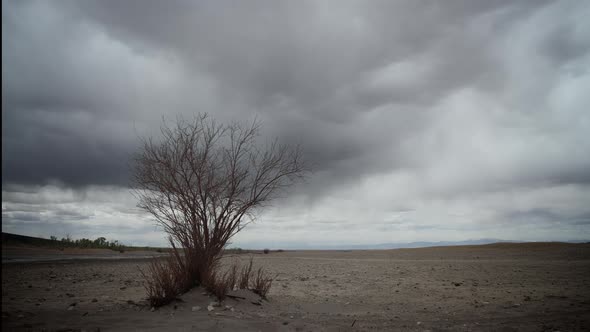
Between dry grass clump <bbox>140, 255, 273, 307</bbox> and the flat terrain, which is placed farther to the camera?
dry grass clump <bbox>140, 255, 273, 307</bbox>

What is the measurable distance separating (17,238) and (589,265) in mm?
46989

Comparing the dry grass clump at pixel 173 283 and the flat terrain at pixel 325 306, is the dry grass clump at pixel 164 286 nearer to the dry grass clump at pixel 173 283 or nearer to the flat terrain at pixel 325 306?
the dry grass clump at pixel 173 283

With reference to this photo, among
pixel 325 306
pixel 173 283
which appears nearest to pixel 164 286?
pixel 173 283

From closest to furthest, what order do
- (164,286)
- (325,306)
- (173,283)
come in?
1. (164,286)
2. (173,283)
3. (325,306)

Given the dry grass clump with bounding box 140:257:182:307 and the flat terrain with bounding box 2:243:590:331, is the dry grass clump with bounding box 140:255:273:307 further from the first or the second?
the flat terrain with bounding box 2:243:590:331

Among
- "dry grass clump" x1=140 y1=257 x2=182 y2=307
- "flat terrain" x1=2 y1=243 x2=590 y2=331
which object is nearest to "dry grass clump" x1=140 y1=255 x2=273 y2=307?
"dry grass clump" x1=140 y1=257 x2=182 y2=307

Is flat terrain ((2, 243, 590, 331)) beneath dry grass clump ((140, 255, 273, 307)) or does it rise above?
beneath

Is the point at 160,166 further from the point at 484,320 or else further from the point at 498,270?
the point at 498,270

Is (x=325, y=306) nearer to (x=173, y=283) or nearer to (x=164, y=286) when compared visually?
(x=173, y=283)

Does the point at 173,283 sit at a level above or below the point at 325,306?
above

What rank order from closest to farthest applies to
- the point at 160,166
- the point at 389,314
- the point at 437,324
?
the point at 437,324 → the point at 389,314 → the point at 160,166

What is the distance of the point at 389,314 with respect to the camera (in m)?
9.47

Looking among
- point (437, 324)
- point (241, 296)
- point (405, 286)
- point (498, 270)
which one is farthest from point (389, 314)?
point (498, 270)

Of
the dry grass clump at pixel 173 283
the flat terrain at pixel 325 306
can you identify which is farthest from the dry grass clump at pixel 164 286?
the flat terrain at pixel 325 306
